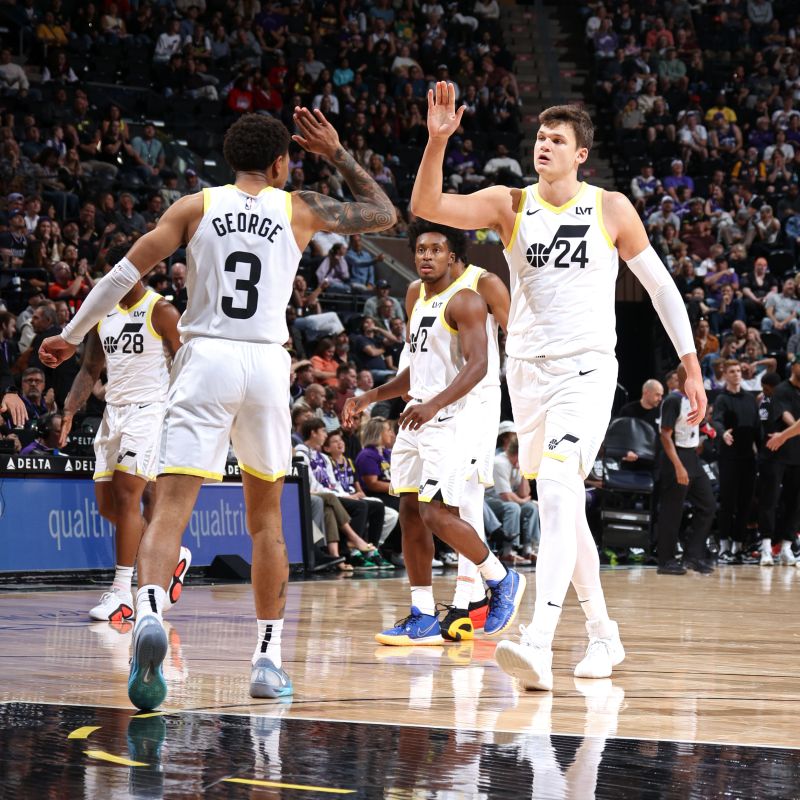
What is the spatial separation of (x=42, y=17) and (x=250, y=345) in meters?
15.8

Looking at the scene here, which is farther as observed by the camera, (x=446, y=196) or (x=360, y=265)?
(x=360, y=265)

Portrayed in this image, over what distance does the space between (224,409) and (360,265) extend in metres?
13.8

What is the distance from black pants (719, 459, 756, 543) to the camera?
48.8ft

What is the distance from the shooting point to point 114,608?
300 inches

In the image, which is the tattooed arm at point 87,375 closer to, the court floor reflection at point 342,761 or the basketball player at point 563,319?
the basketball player at point 563,319

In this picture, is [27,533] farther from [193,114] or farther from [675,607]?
[193,114]

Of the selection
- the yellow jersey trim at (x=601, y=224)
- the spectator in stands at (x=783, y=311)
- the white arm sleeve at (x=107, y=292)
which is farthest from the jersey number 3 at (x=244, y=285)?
the spectator in stands at (x=783, y=311)

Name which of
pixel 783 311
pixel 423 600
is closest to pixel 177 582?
pixel 423 600

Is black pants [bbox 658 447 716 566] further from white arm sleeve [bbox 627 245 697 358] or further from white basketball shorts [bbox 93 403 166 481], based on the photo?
white arm sleeve [bbox 627 245 697 358]

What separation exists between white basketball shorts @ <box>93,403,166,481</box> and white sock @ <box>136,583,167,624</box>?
3444 millimetres

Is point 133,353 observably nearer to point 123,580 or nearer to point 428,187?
point 123,580

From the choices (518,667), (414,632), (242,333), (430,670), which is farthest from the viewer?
(414,632)

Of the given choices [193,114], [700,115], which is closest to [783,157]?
[700,115]

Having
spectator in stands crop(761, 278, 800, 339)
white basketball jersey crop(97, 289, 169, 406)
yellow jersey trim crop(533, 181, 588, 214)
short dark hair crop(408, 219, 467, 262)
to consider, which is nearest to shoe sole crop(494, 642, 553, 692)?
yellow jersey trim crop(533, 181, 588, 214)
